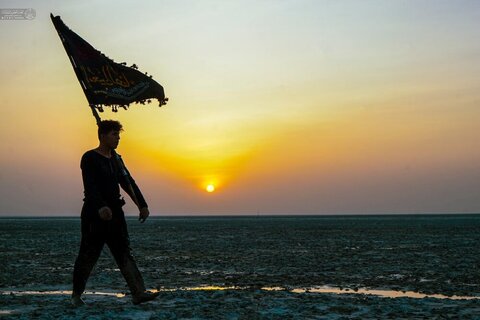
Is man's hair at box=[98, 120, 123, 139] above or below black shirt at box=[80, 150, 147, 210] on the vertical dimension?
above

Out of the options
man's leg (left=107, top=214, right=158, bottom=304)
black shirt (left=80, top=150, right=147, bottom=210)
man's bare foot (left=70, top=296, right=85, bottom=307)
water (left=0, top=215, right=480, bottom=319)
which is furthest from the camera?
water (left=0, top=215, right=480, bottom=319)

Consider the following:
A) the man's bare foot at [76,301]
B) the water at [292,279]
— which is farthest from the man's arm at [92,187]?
the water at [292,279]

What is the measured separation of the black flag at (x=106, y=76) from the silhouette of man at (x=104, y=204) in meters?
0.47

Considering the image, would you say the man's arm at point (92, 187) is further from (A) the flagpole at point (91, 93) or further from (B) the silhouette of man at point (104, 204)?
(A) the flagpole at point (91, 93)

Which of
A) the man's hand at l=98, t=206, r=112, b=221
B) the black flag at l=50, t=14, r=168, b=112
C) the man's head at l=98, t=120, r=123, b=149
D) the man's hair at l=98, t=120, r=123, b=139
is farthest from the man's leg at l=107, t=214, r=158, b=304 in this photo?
the black flag at l=50, t=14, r=168, b=112

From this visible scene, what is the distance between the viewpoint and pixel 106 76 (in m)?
9.44

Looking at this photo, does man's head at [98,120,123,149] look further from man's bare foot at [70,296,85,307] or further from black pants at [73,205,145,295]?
man's bare foot at [70,296,85,307]

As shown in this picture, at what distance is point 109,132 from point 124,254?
1.75m

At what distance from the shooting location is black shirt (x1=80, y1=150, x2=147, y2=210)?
29.0 feet

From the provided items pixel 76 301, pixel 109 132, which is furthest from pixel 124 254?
pixel 109 132

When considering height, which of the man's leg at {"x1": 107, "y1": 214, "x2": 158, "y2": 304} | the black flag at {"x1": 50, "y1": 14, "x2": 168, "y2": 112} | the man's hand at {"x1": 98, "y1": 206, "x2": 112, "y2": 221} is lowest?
the man's leg at {"x1": 107, "y1": 214, "x2": 158, "y2": 304}

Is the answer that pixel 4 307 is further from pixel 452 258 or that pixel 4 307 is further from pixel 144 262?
pixel 452 258

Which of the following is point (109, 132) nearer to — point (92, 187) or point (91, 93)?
point (91, 93)

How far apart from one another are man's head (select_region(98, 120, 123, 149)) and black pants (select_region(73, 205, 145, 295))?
0.93 metres
